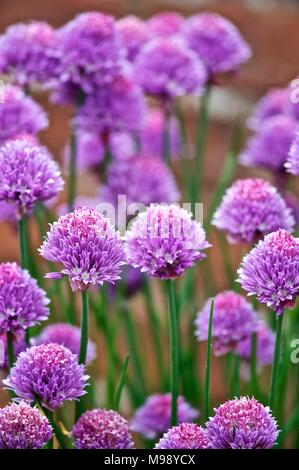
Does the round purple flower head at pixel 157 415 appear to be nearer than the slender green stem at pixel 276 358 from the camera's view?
No

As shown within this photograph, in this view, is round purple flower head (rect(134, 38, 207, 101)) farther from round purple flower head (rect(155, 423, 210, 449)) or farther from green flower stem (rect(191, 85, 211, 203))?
round purple flower head (rect(155, 423, 210, 449))

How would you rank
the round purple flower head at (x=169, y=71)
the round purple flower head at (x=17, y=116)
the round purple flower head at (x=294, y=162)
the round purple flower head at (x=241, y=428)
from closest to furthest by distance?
the round purple flower head at (x=241, y=428), the round purple flower head at (x=294, y=162), the round purple flower head at (x=17, y=116), the round purple flower head at (x=169, y=71)

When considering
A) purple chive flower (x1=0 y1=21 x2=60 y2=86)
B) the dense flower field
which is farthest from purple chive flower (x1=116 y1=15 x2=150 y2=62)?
purple chive flower (x1=0 y1=21 x2=60 y2=86)

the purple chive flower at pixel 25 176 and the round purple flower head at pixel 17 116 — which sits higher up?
the round purple flower head at pixel 17 116

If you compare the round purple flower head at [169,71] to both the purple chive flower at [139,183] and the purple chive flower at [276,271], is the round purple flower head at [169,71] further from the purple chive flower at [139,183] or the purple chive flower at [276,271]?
the purple chive flower at [276,271]

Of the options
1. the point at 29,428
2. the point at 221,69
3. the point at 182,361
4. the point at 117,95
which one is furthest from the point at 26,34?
the point at 29,428

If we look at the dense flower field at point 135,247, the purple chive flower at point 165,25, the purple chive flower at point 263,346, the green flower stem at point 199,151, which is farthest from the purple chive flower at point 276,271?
the purple chive flower at point 165,25
